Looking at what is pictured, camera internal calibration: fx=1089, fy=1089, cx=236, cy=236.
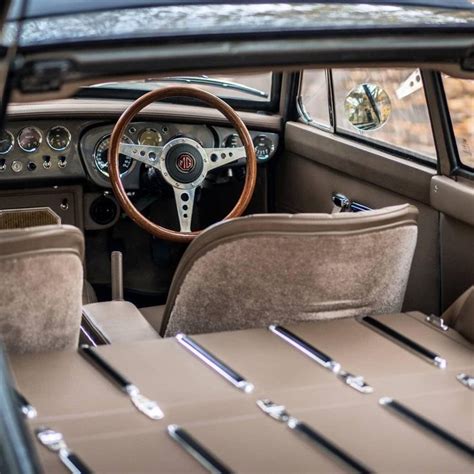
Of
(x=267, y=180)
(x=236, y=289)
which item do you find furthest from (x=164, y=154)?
(x=236, y=289)

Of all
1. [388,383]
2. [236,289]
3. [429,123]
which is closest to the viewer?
[388,383]

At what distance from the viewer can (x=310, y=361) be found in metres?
2.60

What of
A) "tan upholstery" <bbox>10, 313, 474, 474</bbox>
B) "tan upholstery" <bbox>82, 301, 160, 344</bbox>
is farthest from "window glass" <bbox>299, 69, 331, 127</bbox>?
"tan upholstery" <bbox>10, 313, 474, 474</bbox>

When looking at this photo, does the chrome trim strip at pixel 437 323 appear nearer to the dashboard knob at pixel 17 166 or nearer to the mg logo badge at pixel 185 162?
the mg logo badge at pixel 185 162

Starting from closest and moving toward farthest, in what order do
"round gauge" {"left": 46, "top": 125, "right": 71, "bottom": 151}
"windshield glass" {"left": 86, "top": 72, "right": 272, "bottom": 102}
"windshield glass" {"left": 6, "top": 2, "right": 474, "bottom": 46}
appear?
"windshield glass" {"left": 6, "top": 2, "right": 474, "bottom": 46} < "round gauge" {"left": 46, "top": 125, "right": 71, "bottom": 151} < "windshield glass" {"left": 86, "top": 72, "right": 272, "bottom": 102}

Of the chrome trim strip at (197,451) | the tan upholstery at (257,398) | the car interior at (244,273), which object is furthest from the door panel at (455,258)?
the chrome trim strip at (197,451)

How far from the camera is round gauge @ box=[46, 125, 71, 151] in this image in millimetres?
4832

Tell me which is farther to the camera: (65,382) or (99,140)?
(99,140)

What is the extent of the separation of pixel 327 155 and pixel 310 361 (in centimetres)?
231

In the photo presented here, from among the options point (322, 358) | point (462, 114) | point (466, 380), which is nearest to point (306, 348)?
point (322, 358)

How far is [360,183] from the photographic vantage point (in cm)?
452

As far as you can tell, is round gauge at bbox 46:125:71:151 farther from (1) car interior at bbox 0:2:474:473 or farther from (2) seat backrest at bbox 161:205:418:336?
(2) seat backrest at bbox 161:205:418:336

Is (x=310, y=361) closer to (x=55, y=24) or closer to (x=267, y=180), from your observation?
(x=55, y=24)

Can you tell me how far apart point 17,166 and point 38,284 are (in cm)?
240
